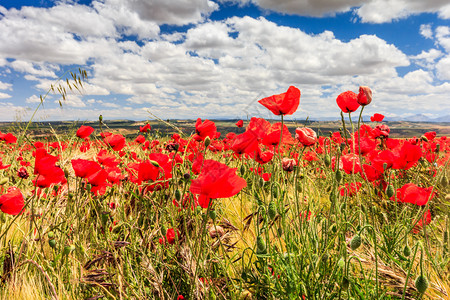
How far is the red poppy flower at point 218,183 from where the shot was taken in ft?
3.31

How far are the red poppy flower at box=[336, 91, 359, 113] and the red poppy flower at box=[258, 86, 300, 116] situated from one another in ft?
1.51

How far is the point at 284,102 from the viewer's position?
147 cm

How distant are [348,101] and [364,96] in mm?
188

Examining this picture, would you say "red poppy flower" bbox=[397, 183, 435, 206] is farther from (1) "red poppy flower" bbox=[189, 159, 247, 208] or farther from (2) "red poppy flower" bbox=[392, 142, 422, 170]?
(1) "red poppy flower" bbox=[189, 159, 247, 208]

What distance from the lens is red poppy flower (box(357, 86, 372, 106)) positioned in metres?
1.53

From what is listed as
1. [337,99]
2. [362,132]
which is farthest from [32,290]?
[362,132]

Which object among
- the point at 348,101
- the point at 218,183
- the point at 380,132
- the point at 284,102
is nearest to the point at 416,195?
the point at 348,101

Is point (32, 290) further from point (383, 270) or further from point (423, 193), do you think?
point (423, 193)

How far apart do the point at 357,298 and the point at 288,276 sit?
0.38m

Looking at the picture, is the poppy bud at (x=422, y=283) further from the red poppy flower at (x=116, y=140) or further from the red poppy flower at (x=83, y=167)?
the red poppy flower at (x=116, y=140)

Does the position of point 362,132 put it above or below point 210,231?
above

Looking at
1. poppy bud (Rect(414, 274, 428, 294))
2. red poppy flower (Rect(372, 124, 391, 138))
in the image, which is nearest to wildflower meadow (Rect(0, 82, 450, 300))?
poppy bud (Rect(414, 274, 428, 294))

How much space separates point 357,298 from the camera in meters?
1.28

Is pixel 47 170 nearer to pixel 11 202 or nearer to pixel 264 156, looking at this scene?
pixel 11 202
